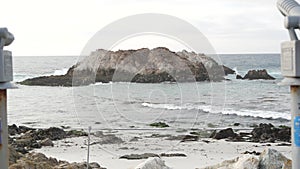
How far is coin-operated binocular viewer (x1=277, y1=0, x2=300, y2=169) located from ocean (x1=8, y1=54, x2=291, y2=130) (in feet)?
1.13

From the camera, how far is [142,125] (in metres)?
8.66

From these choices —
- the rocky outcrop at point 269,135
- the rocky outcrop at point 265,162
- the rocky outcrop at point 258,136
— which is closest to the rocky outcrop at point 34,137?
the rocky outcrop at point 258,136

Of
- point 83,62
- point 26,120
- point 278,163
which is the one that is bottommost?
point 26,120

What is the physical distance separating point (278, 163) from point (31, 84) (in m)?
24.6

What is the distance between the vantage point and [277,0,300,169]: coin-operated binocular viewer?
7.92 ft

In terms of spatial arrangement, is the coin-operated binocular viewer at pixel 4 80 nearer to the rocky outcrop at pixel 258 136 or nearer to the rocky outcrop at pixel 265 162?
the rocky outcrop at pixel 265 162

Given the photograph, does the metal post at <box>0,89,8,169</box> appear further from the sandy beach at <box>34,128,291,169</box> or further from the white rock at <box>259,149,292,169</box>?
the sandy beach at <box>34,128,291,169</box>

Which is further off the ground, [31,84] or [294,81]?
[294,81]

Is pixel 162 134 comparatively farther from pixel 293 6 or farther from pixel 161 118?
pixel 293 6

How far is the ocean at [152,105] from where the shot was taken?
30.1ft

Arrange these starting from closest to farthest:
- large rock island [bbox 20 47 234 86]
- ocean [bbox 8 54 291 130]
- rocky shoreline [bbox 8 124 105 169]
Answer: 1. rocky shoreline [bbox 8 124 105 169]
2. large rock island [bbox 20 47 234 86]
3. ocean [bbox 8 54 291 130]

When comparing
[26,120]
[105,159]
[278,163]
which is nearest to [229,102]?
[26,120]

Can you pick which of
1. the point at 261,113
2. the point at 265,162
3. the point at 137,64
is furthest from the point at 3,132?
the point at 261,113

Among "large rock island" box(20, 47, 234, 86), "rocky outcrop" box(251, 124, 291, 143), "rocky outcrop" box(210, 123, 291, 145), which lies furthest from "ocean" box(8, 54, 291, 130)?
"rocky outcrop" box(251, 124, 291, 143)
